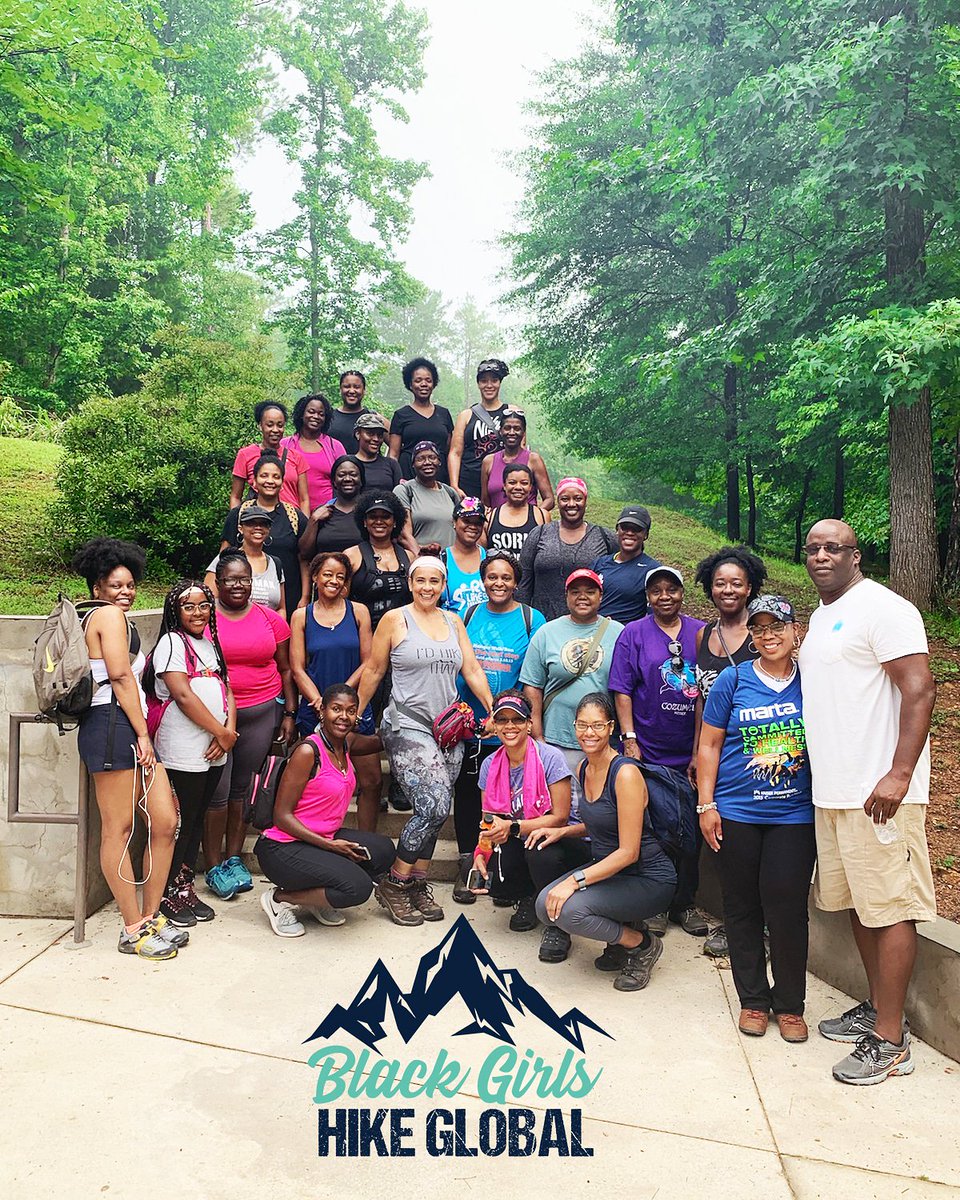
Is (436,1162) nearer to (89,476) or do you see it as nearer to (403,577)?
(403,577)

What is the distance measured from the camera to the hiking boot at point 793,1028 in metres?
3.82

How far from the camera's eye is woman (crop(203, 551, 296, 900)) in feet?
16.6

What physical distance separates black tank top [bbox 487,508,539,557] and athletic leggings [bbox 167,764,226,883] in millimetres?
2279

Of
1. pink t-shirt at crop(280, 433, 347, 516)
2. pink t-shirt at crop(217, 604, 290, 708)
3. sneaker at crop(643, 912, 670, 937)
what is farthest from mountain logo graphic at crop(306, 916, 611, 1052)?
pink t-shirt at crop(280, 433, 347, 516)

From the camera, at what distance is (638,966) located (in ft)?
14.2

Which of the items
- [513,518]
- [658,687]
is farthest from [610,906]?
[513,518]

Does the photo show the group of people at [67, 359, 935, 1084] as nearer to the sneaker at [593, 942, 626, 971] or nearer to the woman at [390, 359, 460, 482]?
the sneaker at [593, 942, 626, 971]

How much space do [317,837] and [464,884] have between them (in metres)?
1.02

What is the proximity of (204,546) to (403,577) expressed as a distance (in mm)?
4176

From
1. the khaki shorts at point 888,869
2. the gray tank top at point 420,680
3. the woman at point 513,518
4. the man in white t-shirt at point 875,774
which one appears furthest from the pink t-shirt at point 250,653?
the khaki shorts at point 888,869

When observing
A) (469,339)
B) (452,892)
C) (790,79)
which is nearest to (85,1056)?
(452,892)

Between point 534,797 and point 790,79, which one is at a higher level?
point 790,79

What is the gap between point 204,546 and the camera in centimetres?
913

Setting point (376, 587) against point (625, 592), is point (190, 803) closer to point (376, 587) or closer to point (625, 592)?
point (376, 587)
